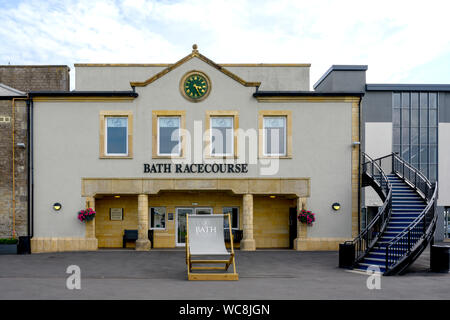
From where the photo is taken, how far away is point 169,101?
17.7 m

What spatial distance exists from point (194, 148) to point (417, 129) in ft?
45.0

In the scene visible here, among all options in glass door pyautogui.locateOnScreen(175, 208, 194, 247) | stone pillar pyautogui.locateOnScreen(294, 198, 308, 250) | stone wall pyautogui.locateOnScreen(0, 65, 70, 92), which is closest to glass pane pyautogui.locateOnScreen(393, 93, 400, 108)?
stone pillar pyautogui.locateOnScreen(294, 198, 308, 250)

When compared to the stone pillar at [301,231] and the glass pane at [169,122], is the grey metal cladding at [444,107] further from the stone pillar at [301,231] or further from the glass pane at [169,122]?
the glass pane at [169,122]

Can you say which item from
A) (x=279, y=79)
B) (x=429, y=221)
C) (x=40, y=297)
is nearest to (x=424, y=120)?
(x=279, y=79)

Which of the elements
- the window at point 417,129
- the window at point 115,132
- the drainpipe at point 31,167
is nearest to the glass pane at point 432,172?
the window at point 417,129

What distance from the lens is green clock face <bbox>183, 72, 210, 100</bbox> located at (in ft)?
57.7

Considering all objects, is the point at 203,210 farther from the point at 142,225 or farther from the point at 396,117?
the point at 396,117

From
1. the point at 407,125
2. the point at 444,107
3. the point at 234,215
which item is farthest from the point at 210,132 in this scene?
the point at 444,107

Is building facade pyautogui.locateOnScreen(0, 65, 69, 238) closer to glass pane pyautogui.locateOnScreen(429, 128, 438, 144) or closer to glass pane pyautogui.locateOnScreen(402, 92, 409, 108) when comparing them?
glass pane pyautogui.locateOnScreen(402, 92, 409, 108)

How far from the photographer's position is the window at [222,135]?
17766 millimetres
